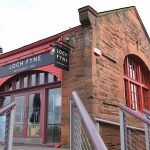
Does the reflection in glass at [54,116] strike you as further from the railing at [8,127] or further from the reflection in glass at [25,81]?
the railing at [8,127]

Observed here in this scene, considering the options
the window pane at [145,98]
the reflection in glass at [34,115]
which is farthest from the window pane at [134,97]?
the reflection in glass at [34,115]

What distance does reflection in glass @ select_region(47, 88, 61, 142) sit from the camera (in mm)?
8773

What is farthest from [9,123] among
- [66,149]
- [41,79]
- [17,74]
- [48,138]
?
[17,74]

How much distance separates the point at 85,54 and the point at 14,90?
13.0ft

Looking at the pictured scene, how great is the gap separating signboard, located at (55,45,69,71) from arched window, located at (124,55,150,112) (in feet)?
10.1

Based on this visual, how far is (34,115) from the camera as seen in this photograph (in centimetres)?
955

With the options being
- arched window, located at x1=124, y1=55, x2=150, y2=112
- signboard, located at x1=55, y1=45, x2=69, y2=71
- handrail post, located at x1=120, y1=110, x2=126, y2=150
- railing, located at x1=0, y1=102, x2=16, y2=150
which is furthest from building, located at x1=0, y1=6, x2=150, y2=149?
railing, located at x1=0, y1=102, x2=16, y2=150

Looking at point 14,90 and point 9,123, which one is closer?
point 9,123

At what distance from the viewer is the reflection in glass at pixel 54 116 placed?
8.77 metres

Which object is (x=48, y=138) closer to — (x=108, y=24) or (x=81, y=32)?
(x=81, y=32)

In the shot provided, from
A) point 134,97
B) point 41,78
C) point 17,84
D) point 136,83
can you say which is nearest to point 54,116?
point 41,78

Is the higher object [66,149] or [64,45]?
[64,45]

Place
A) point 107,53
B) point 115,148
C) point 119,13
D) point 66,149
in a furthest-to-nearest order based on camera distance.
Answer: point 119,13
point 107,53
point 115,148
point 66,149

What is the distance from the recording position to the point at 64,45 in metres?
8.02
